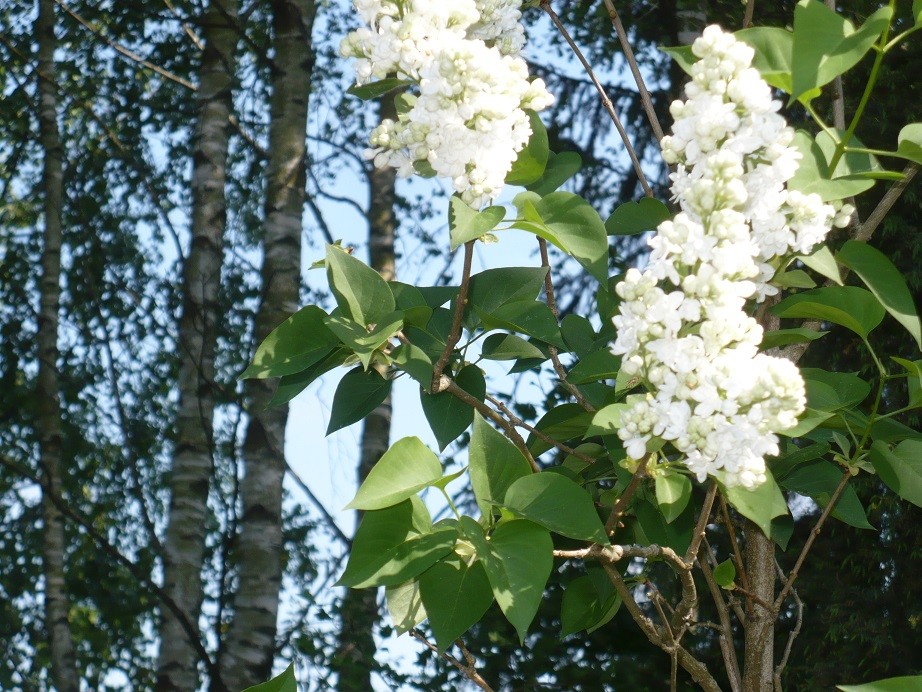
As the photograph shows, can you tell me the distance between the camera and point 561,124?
4625 millimetres

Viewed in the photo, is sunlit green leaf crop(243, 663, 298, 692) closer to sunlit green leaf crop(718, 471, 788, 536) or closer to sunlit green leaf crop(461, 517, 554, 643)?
sunlit green leaf crop(461, 517, 554, 643)

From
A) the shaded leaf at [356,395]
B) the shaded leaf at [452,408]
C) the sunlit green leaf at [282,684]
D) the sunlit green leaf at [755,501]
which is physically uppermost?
the shaded leaf at [356,395]

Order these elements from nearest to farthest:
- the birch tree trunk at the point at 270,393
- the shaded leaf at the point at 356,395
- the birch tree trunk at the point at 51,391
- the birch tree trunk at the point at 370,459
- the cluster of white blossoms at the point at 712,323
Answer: the cluster of white blossoms at the point at 712,323
the shaded leaf at the point at 356,395
the birch tree trunk at the point at 270,393
the birch tree trunk at the point at 370,459
the birch tree trunk at the point at 51,391

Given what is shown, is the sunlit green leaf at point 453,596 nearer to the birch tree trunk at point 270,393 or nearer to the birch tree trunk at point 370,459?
the birch tree trunk at point 270,393

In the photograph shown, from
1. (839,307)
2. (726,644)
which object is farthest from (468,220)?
(726,644)

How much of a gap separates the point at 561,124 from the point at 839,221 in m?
3.83

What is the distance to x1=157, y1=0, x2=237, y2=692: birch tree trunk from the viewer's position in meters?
2.63

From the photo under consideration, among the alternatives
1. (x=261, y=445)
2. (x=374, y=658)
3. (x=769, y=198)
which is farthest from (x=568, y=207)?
(x=374, y=658)

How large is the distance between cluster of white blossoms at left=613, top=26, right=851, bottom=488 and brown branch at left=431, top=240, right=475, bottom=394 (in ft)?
0.46

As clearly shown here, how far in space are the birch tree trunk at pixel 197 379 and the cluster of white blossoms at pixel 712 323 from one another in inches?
84.1

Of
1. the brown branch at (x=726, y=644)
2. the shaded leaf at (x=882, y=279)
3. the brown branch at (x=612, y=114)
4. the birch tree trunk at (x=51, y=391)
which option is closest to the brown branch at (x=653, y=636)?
the brown branch at (x=726, y=644)

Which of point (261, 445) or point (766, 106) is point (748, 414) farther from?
point (261, 445)

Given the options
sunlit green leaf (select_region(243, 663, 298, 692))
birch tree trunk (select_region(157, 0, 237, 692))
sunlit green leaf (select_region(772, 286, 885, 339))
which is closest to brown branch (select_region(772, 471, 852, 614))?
sunlit green leaf (select_region(772, 286, 885, 339))

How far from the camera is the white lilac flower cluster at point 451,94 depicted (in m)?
0.78
